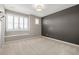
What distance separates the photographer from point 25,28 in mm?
6121

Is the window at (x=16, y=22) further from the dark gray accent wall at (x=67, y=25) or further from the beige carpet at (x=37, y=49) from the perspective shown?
the dark gray accent wall at (x=67, y=25)

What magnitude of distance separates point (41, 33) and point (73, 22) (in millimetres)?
4296

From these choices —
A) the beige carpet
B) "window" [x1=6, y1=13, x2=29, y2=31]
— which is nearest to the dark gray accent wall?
the beige carpet

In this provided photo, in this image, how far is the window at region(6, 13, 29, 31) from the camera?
4926 mm

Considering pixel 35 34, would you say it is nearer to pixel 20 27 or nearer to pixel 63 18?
pixel 20 27

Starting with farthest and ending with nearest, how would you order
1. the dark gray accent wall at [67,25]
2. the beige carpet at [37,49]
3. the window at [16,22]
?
1. the window at [16,22]
2. the dark gray accent wall at [67,25]
3. the beige carpet at [37,49]

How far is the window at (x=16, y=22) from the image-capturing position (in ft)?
16.2

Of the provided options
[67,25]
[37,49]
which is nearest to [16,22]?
[37,49]

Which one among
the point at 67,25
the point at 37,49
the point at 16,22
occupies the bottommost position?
the point at 37,49

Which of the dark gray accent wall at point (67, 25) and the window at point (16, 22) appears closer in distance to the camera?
the dark gray accent wall at point (67, 25)

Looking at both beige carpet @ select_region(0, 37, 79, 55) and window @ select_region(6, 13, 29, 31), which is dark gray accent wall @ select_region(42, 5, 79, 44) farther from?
window @ select_region(6, 13, 29, 31)

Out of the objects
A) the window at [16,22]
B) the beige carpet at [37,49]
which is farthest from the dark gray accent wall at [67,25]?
the window at [16,22]

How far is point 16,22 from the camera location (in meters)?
5.49

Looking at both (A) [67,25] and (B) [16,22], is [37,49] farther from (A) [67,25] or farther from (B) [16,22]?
(B) [16,22]
